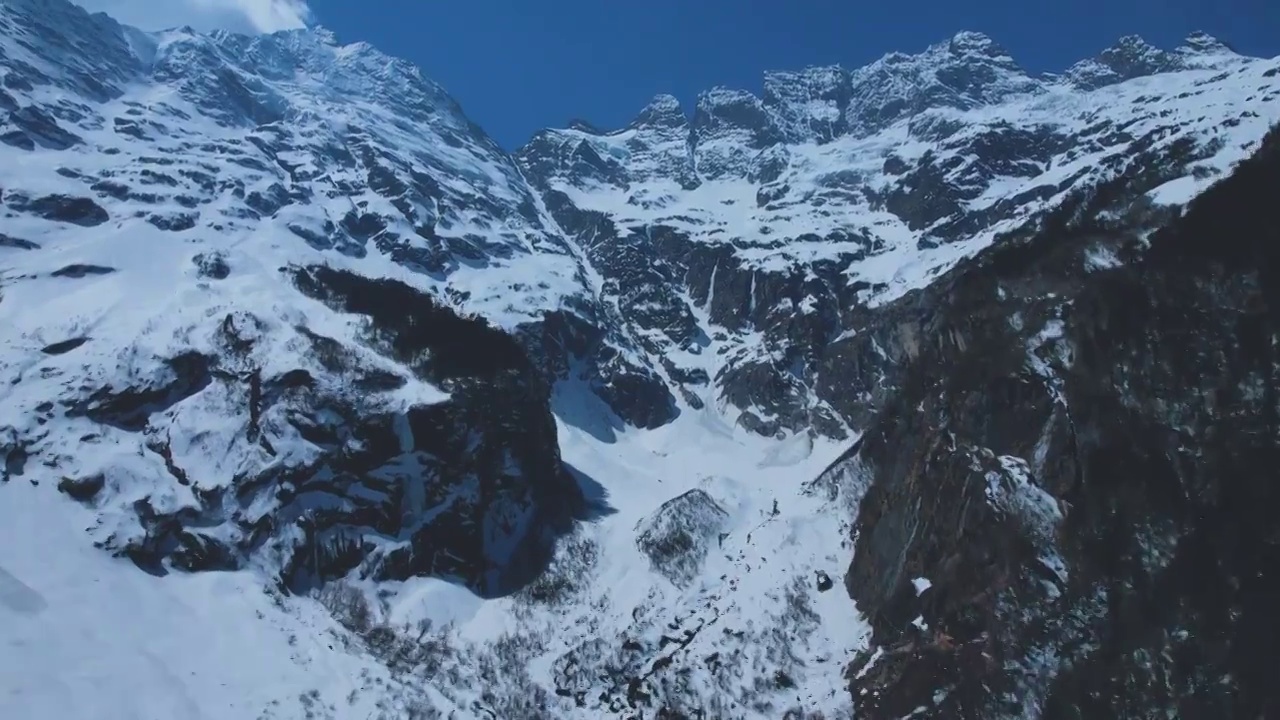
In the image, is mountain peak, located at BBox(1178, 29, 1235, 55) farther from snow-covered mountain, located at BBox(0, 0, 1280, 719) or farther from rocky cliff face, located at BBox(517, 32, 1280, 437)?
snow-covered mountain, located at BBox(0, 0, 1280, 719)

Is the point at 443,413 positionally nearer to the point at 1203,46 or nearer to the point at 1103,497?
the point at 1103,497

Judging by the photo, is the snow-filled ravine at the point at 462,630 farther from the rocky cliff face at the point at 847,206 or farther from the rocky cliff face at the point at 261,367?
the rocky cliff face at the point at 847,206

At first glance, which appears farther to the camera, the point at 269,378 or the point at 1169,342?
the point at 269,378

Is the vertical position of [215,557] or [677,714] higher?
[677,714]

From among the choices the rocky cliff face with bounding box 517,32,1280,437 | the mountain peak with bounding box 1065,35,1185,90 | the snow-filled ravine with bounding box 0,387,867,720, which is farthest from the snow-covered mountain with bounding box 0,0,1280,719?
the mountain peak with bounding box 1065,35,1185,90

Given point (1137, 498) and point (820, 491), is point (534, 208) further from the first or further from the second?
point (1137, 498)

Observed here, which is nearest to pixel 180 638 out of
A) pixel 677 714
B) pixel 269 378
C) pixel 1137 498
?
pixel 269 378

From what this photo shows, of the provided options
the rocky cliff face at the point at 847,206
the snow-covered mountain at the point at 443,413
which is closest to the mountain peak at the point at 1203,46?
the rocky cliff face at the point at 847,206
